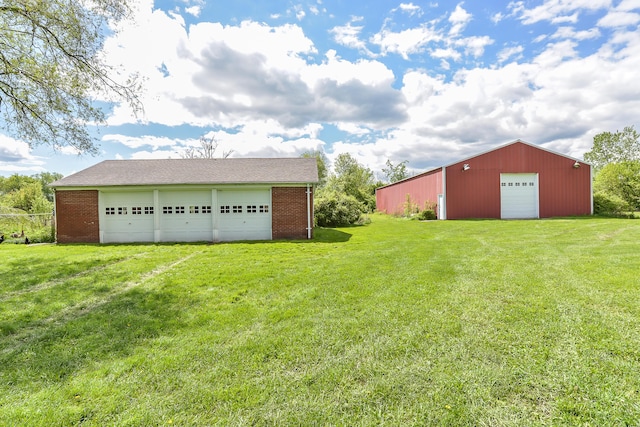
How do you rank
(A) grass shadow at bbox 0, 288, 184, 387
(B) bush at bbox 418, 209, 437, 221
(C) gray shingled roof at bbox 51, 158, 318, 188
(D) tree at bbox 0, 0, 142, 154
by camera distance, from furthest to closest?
1. (B) bush at bbox 418, 209, 437, 221
2. (C) gray shingled roof at bbox 51, 158, 318, 188
3. (D) tree at bbox 0, 0, 142, 154
4. (A) grass shadow at bbox 0, 288, 184, 387

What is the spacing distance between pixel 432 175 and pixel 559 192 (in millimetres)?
7913

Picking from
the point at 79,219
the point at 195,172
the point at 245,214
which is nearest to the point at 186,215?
the point at 195,172

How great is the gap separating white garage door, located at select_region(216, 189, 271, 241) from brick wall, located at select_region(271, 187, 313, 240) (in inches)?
12.3

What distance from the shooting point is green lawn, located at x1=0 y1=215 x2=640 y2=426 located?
7.88 feet

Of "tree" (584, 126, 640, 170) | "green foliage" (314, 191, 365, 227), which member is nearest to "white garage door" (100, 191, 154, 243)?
"green foliage" (314, 191, 365, 227)

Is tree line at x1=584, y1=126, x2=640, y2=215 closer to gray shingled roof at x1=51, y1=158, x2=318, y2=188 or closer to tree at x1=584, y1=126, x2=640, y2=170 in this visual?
tree at x1=584, y1=126, x2=640, y2=170

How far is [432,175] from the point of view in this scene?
21.2 m

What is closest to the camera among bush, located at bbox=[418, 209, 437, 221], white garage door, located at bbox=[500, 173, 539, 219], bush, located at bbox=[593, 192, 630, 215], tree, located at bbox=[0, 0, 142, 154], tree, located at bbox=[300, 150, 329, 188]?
tree, located at bbox=[0, 0, 142, 154]

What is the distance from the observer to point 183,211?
43.8 feet

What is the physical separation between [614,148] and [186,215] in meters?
58.2

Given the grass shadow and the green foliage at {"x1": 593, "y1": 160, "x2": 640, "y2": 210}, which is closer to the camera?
the grass shadow

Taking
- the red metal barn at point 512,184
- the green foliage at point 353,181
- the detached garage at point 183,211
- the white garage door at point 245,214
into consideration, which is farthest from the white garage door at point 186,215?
the green foliage at point 353,181

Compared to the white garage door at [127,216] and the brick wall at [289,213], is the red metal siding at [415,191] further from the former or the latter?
the white garage door at [127,216]

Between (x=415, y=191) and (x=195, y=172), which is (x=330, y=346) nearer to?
(x=195, y=172)
